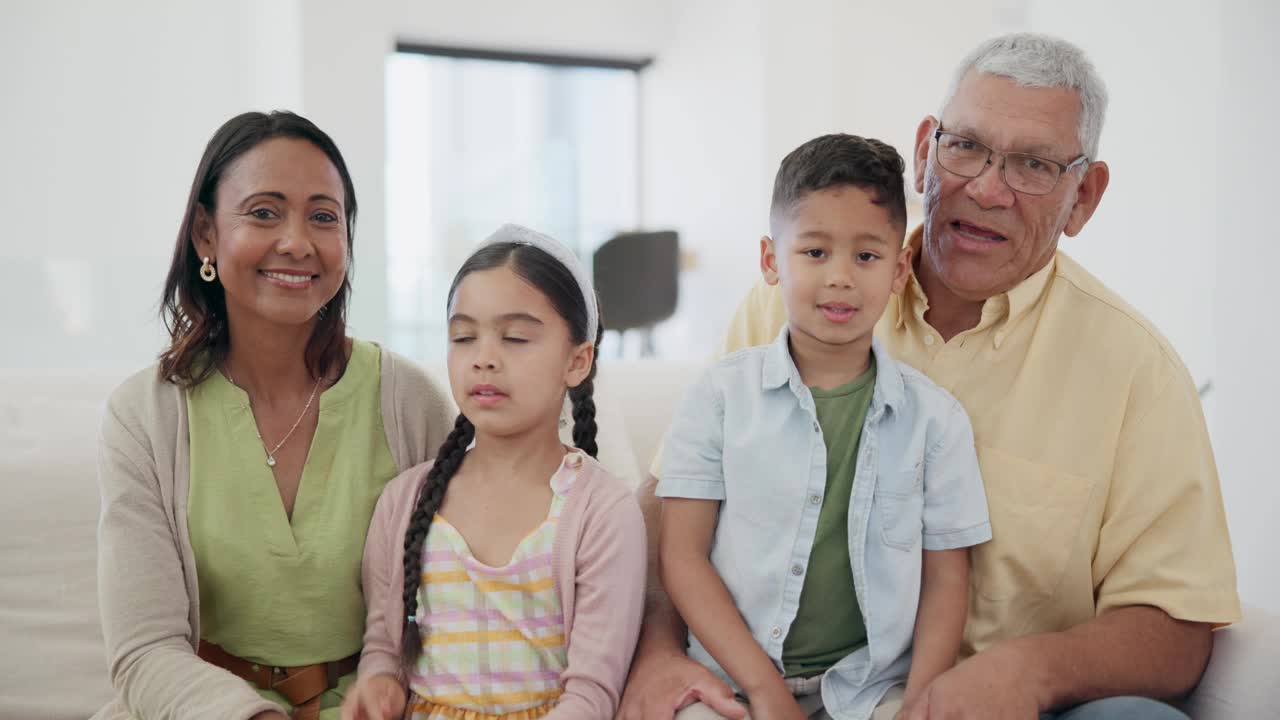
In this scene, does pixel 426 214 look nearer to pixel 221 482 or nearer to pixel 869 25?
pixel 869 25

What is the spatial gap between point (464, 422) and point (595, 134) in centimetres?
629

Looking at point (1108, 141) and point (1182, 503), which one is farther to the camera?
point (1108, 141)

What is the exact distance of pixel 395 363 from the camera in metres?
1.78

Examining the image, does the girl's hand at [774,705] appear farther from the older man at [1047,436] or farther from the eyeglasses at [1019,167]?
the eyeglasses at [1019,167]

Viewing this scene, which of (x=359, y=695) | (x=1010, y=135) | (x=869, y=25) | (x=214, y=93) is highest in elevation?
(x=869, y=25)

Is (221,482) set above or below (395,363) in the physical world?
below

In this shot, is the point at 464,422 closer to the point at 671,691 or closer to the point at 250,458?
the point at 250,458

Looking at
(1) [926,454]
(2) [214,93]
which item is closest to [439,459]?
(1) [926,454]

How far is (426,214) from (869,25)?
3.12m

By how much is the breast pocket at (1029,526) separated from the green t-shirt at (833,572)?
247mm

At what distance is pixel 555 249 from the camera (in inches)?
63.3

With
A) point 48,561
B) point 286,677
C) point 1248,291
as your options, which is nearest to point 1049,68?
point 286,677

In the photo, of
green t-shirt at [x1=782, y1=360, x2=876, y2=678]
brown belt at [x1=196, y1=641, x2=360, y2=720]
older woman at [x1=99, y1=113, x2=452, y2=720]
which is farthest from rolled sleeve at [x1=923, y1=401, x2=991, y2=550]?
brown belt at [x1=196, y1=641, x2=360, y2=720]

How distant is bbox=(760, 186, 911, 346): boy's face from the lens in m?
1.47
